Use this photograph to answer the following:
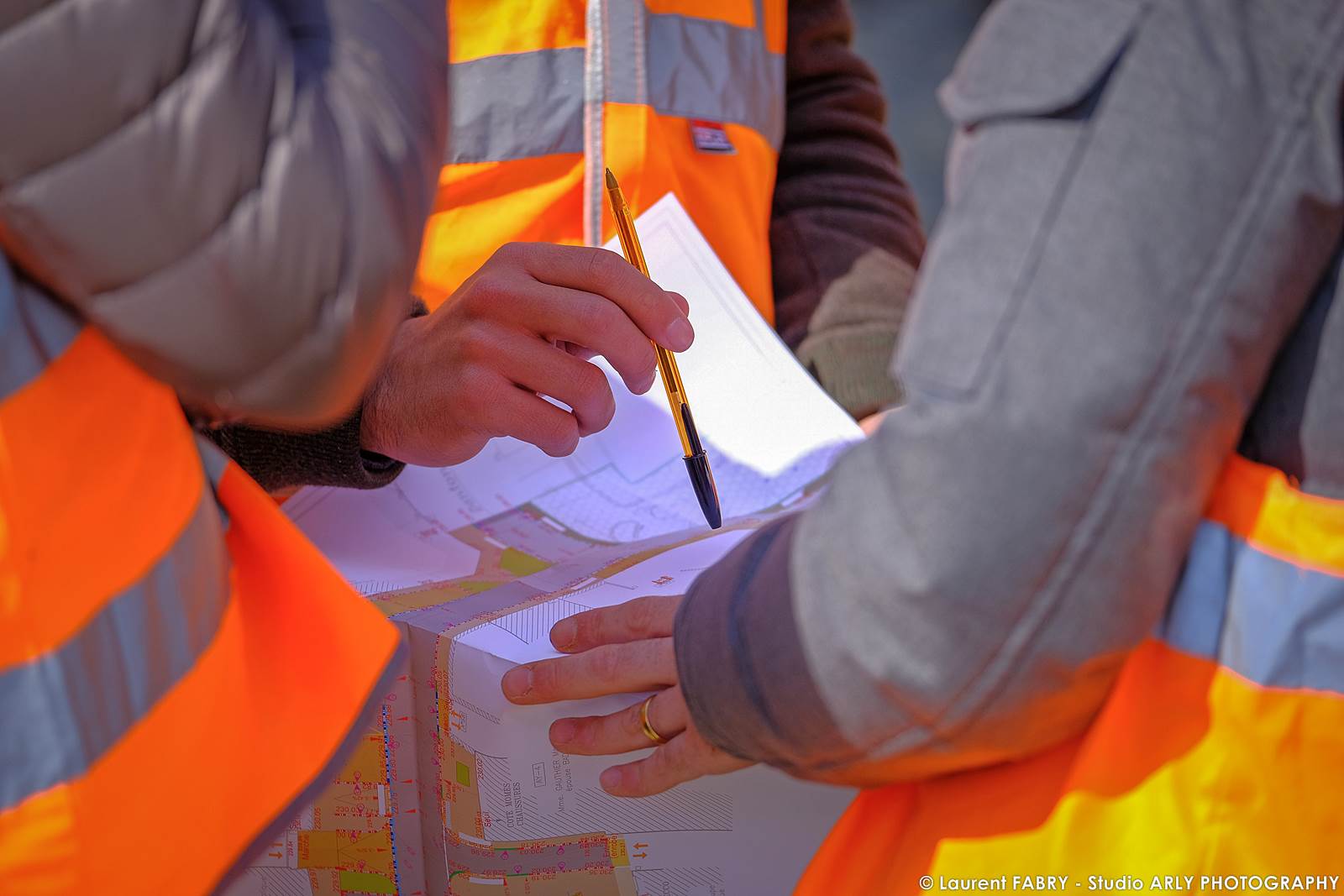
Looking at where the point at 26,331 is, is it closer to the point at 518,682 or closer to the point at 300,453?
the point at 518,682

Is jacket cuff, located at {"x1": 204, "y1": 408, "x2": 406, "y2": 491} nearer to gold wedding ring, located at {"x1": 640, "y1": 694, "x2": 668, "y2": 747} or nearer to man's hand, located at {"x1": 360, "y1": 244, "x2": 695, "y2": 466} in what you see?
man's hand, located at {"x1": 360, "y1": 244, "x2": 695, "y2": 466}

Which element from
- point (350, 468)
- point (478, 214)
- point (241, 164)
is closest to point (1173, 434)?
point (241, 164)

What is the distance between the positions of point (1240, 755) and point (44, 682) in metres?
0.52

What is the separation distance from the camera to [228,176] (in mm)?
457

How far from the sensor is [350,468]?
0.96m

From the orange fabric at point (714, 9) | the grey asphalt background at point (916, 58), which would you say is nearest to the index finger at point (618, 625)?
the orange fabric at point (714, 9)

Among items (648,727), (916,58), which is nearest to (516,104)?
(648,727)

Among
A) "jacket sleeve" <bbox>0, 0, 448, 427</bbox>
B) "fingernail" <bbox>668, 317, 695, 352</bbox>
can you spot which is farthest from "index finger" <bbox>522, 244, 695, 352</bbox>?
"jacket sleeve" <bbox>0, 0, 448, 427</bbox>

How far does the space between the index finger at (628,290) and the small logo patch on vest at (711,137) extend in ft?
1.19

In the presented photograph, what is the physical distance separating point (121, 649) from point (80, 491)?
7cm

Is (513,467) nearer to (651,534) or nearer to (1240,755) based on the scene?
(651,534)

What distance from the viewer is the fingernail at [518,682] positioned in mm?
735

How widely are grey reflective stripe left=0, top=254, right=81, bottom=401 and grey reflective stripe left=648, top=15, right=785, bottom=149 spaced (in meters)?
0.79

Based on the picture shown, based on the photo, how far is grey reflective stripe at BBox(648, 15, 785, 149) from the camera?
46.6 inches
